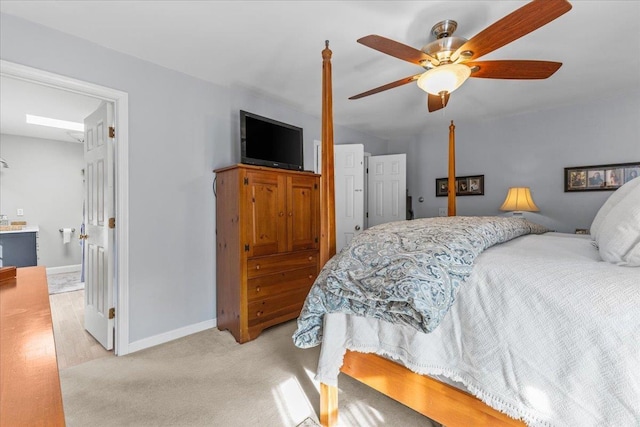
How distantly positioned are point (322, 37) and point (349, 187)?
2.30 meters

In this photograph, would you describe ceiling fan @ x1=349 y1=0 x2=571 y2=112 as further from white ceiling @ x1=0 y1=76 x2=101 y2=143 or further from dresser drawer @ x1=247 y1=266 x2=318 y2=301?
white ceiling @ x1=0 y1=76 x2=101 y2=143

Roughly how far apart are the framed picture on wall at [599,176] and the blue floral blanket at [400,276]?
301 centimetres

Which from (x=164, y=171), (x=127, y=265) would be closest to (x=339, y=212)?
(x=164, y=171)

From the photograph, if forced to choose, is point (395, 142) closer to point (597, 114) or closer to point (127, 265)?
point (597, 114)

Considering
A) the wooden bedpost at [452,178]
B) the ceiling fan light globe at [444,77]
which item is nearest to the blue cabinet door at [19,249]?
the ceiling fan light globe at [444,77]

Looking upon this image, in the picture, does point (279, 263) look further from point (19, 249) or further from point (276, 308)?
point (19, 249)

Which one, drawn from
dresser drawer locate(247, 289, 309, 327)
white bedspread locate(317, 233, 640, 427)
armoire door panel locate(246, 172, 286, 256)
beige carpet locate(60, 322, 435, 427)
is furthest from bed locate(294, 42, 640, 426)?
armoire door panel locate(246, 172, 286, 256)

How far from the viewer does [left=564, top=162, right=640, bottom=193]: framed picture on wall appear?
324cm

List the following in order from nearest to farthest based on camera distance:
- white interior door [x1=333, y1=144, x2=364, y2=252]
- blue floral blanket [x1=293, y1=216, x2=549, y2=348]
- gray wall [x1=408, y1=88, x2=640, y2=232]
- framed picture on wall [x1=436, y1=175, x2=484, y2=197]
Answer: blue floral blanket [x1=293, y1=216, x2=549, y2=348], gray wall [x1=408, y1=88, x2=640, y2=232], white interior door [x1=333, y1=144, x2=364, y2=252], framed picture on wall [x1=436, y1=175, x2=484, y2=197]

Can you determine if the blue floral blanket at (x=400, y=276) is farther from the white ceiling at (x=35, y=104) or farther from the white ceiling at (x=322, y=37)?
the white ceiling at (x=35, y=104)

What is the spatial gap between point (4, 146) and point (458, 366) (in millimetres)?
6660

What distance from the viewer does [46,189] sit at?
16.3ft

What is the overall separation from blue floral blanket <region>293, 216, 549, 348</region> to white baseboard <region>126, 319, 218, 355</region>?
1781mm

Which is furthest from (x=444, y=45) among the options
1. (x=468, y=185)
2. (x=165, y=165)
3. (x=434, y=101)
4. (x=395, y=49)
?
(x=468, y=185)
